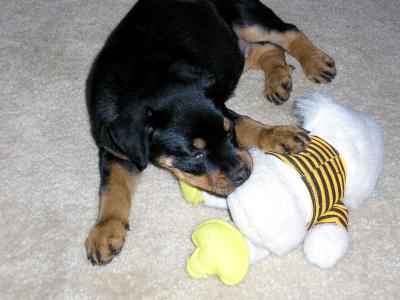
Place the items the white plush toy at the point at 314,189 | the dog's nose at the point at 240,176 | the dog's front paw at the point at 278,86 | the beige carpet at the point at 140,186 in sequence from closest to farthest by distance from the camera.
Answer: the white plush toy at the point at 314,189 < the dog's nose at the point at 240,176 < the beige carpet at the point at 140,186 < the dog's front paw at the point at 278,86

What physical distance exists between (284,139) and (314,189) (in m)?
0.26

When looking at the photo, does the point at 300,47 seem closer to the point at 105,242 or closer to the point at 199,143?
the point at 199,143

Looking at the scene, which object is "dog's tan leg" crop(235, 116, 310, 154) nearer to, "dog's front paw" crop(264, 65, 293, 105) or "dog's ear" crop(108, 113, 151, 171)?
"dog's front paw" crop(264, 65, 293, 105)

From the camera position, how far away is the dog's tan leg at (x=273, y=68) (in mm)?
2172

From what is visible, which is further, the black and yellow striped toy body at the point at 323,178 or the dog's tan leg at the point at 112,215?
the dog's tan leg at the point at 112,215

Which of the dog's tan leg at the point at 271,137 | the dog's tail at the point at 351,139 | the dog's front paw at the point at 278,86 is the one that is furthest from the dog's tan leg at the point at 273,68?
the dog's tail at the point at 351,139

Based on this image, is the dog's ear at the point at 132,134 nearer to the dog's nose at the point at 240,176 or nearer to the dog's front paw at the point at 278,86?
the dog's nose at the point at 240,176

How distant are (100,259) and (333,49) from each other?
138cm

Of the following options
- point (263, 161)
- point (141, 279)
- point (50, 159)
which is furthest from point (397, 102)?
point (50, 159)

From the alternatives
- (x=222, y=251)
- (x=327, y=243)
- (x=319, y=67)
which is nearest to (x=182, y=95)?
(x=222, y=251)

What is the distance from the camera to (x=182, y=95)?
1570 mm

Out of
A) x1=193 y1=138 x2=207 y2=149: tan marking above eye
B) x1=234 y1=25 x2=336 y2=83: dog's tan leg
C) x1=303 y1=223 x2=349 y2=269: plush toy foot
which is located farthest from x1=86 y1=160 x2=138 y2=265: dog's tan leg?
x1=234 y1=25 x2=336 y2=83: dog's tan leg

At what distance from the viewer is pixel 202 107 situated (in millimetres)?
1562

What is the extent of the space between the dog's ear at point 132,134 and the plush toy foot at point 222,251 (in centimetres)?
29
